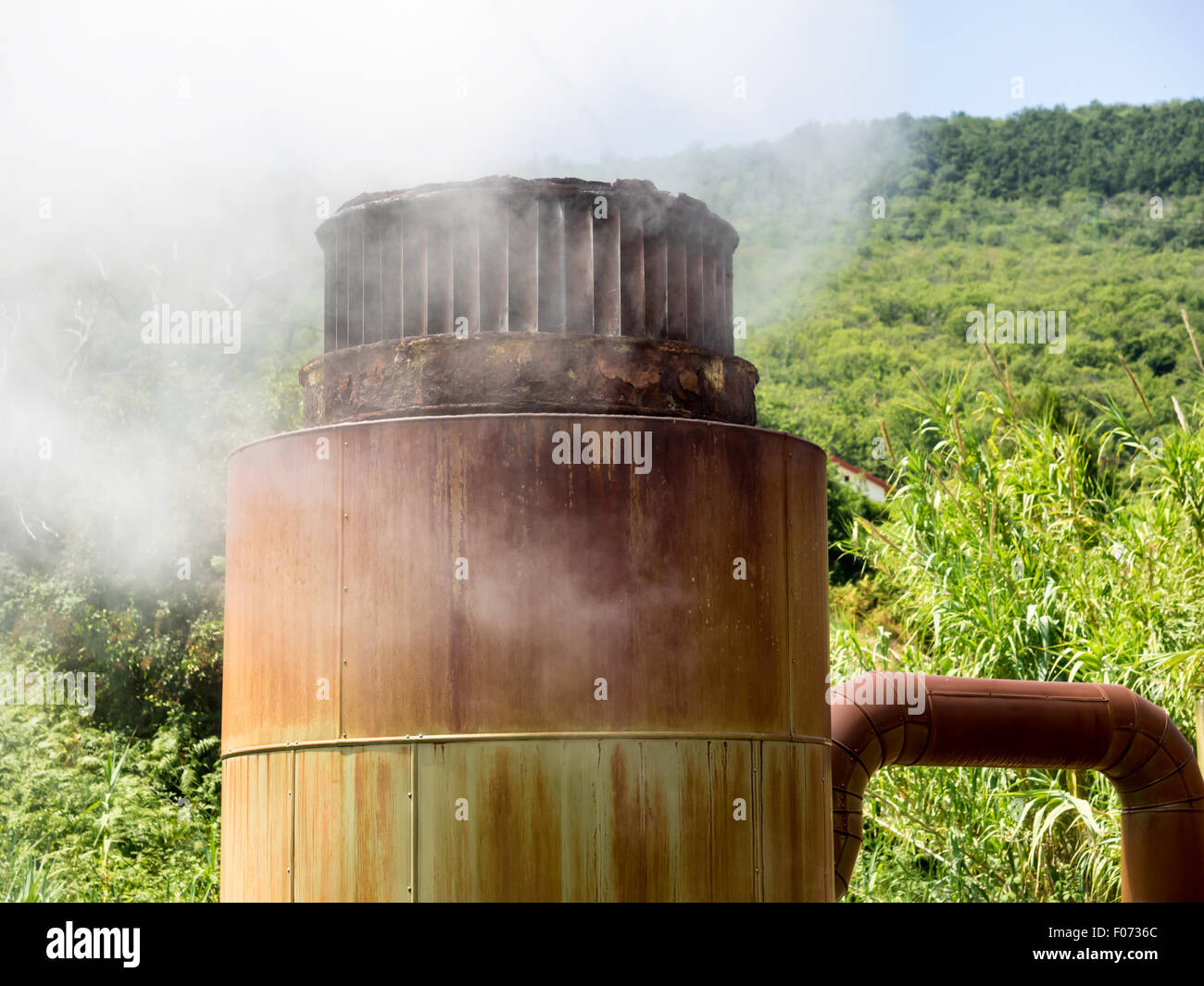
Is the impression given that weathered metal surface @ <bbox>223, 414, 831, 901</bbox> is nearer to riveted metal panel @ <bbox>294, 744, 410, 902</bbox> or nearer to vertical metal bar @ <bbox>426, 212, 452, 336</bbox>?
riveted metal panel @ <bbox>294, 744, 410, 902</bbox>

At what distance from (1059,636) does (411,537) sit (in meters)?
7.73

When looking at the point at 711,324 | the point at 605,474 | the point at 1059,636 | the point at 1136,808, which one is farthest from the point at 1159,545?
the point at 605,474

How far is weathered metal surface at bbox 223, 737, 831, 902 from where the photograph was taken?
4.60 meters

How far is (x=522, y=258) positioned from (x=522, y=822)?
2043mm

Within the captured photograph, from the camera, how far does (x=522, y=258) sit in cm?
518

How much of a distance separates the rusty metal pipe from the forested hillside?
196cm

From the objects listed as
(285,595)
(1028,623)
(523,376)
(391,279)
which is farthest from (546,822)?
(1028,623)

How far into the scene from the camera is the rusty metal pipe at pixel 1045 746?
692 cm

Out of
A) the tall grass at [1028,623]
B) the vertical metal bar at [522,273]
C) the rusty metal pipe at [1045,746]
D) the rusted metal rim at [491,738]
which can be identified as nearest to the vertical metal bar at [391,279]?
the vertical metal bar at [522,273]

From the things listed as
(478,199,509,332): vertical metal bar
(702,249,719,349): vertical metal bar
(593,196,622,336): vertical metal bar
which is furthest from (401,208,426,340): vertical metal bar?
(702,249,719,349): vertical metal bar

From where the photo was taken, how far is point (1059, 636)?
36.5 ft

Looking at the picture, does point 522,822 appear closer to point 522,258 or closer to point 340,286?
point 522,258

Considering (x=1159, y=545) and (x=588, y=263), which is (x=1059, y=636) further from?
(x=588, y=263)
